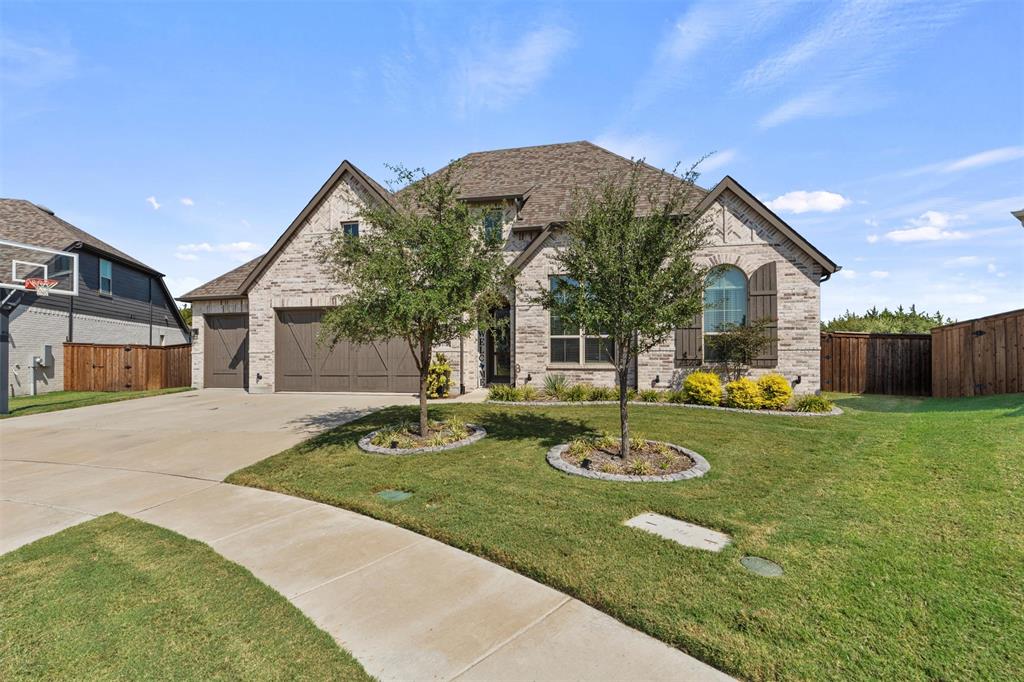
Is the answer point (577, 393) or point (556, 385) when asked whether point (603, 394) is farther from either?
point (556, 385)

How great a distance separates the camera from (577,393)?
12180 mm

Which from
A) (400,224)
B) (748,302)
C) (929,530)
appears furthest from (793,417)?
(400,224)

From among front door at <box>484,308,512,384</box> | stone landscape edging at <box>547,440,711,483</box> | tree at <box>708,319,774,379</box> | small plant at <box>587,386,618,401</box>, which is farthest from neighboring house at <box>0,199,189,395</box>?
tree at <box>708,319,774,379</box>

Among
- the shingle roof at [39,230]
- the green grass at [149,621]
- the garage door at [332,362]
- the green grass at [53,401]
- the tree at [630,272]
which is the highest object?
the shingle roof at [39,230]

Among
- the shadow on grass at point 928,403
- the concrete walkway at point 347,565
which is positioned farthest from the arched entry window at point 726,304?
the concrete walkway at point 347,565

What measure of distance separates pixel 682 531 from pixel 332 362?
1364 cm

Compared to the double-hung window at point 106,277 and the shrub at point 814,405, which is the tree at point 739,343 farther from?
the double-hung window at point 106,277

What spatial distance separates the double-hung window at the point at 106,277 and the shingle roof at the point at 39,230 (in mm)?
560

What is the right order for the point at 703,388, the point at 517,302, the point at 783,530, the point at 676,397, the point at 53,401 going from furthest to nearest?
the point at 53,401 < the point at 517,302 < the point at 676,397 < the point at 703,388 < the point at 783,530

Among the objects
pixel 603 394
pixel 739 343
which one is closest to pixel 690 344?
pixel 739 343

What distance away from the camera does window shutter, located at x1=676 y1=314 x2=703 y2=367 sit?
12.7 m

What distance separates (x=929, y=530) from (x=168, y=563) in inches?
280

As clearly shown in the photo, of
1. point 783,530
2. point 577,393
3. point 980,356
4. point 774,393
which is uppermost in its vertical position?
point 980,356

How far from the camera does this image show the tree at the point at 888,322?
18.7m
